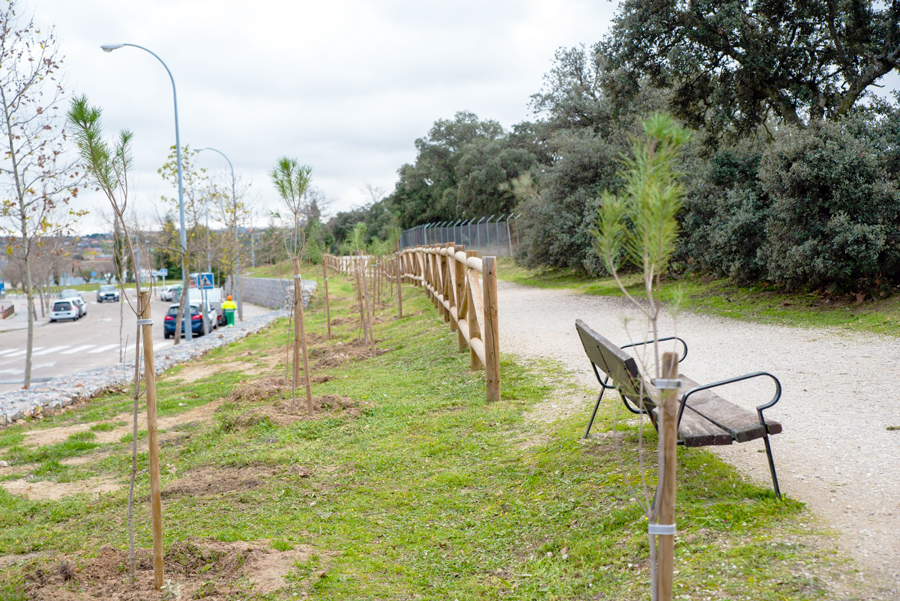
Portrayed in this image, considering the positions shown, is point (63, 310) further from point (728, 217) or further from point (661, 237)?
point (661, 237)

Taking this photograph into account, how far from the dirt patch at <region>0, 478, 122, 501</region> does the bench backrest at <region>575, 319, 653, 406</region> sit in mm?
3919

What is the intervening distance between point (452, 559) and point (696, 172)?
14118 mm

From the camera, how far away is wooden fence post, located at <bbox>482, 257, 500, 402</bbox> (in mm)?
6477

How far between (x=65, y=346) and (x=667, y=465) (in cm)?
3093

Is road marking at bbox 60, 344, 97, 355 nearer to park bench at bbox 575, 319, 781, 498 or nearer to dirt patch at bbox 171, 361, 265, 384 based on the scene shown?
dirt patch at bbox 171, 361, 265, 384

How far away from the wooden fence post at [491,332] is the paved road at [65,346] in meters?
12.8

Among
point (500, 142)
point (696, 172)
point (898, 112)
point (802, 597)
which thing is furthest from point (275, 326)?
point (500, 142)

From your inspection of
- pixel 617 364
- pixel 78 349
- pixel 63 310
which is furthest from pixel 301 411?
pixel 63 310

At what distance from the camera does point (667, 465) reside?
2111mm

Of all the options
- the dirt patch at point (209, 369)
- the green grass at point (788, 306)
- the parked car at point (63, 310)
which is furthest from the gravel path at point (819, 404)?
the parked car at point (63, 310)

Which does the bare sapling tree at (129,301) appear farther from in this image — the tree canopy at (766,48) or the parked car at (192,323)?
the parked car at (192,323)

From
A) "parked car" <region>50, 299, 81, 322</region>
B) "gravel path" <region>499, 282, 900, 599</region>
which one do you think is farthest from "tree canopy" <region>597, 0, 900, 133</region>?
"parked car" <region>50, 299, 81, 322</region>

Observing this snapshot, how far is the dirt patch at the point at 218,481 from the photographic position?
4.96 metres

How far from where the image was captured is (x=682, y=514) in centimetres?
335
